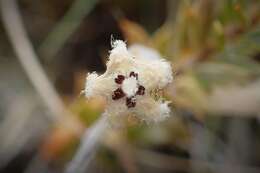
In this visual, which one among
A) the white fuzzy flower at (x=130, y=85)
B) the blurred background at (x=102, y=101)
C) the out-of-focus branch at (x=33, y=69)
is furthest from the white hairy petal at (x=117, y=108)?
the out-of-focus branch at (x=33, y=69)

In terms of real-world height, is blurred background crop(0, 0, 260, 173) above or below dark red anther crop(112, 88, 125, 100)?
above

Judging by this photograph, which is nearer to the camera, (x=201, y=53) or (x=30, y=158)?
(x=201, y=53)

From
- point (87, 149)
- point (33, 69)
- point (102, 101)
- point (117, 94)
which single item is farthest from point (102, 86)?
point (33, 69)

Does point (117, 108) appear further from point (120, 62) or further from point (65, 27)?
point (65, 27)

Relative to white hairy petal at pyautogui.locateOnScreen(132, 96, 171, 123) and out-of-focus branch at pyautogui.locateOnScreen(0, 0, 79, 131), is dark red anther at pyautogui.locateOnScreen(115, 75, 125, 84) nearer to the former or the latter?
white hairy petal at pyautogui.locateOnScreen(132, 96, 171, 123)

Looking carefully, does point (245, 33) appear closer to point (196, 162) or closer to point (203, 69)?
point (203, 69)

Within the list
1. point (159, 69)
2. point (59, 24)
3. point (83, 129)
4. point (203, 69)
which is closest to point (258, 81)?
point (203, 69)

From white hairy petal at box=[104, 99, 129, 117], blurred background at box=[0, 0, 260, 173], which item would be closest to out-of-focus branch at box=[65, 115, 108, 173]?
blurred background at box=[0, 0, 260, 173]
